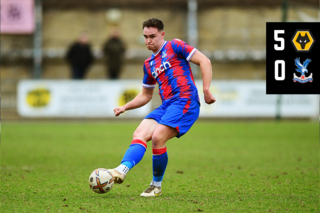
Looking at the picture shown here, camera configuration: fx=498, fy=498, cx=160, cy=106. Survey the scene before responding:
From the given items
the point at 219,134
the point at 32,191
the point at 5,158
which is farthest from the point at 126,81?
the point at 32,191

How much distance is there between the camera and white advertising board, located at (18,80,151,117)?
1548cm

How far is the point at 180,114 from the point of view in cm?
498

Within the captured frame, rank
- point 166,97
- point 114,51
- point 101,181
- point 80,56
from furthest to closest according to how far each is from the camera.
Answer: point 114,51
point 80,56
point 166,97
point 101,181

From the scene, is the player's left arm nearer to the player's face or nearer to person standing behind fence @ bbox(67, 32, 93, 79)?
the player's face

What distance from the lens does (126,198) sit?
4.86m

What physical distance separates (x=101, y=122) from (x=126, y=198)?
36.6 ft

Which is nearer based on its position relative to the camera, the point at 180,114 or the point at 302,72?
the point at 180,114

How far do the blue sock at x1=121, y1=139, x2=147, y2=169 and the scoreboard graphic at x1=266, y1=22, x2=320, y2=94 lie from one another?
517 cm

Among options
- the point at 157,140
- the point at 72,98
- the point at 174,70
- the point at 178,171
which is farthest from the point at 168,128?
the point at 72,98

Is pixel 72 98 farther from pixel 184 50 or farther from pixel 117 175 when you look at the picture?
pixel 117 175

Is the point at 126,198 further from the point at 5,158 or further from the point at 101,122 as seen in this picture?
the point at 101,122

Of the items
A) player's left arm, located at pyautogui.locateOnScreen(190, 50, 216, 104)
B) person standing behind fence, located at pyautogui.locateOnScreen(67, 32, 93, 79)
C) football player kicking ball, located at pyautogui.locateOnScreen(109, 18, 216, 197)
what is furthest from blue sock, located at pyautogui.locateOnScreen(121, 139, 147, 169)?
person standing behind fence, located at pyautogui.locateOnScreen(67, 32, 93, 79)

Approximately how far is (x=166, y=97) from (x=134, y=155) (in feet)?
2.36

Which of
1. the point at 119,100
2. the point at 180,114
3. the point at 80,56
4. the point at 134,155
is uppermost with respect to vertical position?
the point at 80,56
